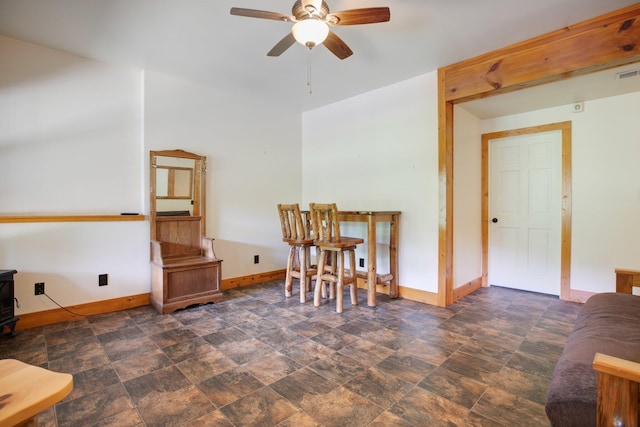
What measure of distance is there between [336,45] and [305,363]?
2.25 m

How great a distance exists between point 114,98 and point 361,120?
2766 mm

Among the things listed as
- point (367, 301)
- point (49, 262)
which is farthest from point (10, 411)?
point (367, 301)

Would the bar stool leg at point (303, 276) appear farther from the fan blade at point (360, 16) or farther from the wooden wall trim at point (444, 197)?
the fan blade at point (360, 16)

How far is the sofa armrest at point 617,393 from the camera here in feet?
2.75

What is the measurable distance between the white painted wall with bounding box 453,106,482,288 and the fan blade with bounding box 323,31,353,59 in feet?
5.35

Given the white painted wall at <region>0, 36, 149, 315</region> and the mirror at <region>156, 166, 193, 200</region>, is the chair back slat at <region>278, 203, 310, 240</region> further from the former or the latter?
the white painted wall at <region>0, 36, 149, 315</region>

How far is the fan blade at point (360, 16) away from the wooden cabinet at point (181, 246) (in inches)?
90.6

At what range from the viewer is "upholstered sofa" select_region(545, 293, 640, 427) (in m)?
0.95

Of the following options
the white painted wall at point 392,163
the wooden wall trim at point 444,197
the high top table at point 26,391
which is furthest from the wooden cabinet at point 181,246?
the wooden wall trim at point 444,197

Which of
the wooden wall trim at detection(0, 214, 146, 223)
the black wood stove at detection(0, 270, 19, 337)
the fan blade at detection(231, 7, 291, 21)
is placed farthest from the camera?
the wooden wall trim at detection(0, 214, 146, 223)

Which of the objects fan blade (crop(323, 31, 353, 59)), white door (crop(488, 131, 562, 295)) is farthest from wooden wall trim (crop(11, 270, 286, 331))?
white door (crop(488, 131, 562, 295))

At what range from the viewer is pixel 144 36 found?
257 cm

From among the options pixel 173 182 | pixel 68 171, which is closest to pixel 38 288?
pixel 68 171

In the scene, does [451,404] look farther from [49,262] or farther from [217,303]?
[49,262]
